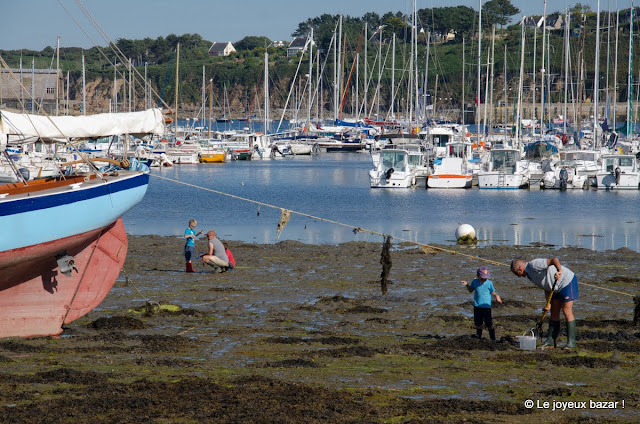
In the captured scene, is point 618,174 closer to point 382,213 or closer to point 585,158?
point 585,158

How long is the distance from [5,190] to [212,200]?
119 ft

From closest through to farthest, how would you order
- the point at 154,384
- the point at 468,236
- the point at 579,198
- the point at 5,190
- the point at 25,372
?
the point at 154,384
the point at 25,372
the point at 5,190
the point at 468,236
the point at 579,198

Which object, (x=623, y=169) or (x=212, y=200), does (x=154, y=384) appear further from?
(x=623, y=169)

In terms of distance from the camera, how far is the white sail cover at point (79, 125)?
17.2 metres

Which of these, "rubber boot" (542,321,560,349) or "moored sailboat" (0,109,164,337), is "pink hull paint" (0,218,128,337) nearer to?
"moored sailboat" (0,109,164,337)

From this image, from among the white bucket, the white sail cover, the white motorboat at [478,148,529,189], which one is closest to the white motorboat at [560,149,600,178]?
the white motorboat at [478,148,529,189]

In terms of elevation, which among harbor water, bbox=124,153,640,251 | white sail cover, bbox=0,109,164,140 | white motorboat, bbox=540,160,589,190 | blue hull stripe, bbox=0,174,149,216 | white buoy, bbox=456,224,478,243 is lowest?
harbor water, bbox=124,153,640,251

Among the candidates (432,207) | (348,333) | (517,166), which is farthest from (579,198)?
(348,333)

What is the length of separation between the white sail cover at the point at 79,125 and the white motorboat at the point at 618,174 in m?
43.0

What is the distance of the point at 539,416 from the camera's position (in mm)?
10289

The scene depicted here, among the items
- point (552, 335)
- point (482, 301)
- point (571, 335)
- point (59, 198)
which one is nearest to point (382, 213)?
point (59, 198)

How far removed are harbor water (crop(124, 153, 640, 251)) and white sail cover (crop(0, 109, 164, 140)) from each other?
735 cm

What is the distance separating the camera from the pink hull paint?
15586 mm

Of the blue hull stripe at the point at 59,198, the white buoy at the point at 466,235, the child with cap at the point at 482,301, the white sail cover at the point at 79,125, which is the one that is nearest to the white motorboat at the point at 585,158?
the white buoy at the point at 466,235
